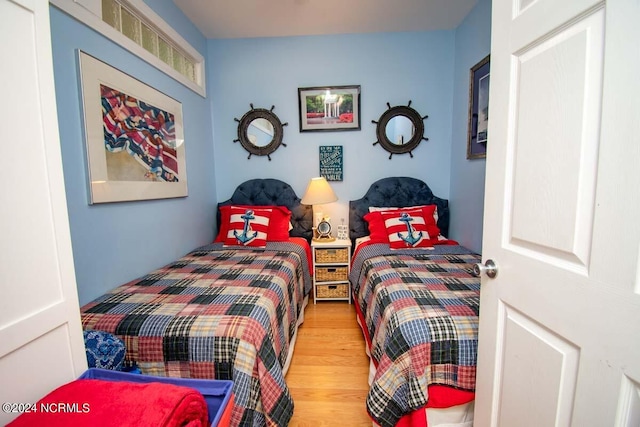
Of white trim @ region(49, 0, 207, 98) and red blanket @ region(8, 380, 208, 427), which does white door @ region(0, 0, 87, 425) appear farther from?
white trim @ region(49, 0, 207, 98)

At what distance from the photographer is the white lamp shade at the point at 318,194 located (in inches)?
102

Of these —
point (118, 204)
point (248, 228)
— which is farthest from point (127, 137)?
point (248, 228)

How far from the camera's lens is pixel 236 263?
198cm

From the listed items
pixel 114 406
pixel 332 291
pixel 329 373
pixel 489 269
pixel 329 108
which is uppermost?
pixel 329 108

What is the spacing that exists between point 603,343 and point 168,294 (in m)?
1.69

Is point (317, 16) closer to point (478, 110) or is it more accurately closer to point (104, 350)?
point (478, 110)

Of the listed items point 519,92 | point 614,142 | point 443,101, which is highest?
point 443,101

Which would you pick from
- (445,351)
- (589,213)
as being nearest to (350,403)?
(445,351)

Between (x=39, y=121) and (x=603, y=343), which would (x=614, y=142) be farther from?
(x=39, y=121)

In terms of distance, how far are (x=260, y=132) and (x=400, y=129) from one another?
1535 millimetres

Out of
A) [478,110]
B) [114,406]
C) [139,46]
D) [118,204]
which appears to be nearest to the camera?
[114,406]

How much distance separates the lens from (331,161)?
2904 millimetres

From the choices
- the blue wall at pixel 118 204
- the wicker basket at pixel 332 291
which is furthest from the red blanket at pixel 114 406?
the wicker basket at pixel 332 291

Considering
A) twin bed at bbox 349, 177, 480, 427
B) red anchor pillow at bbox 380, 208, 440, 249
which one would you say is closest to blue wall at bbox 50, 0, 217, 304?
twin bed at bbox 349, 177, 480, 427
